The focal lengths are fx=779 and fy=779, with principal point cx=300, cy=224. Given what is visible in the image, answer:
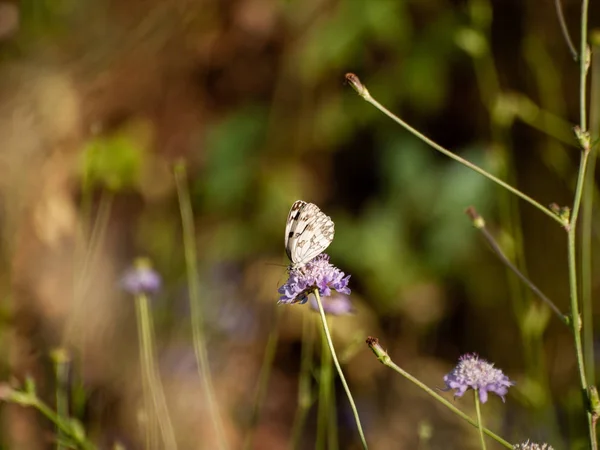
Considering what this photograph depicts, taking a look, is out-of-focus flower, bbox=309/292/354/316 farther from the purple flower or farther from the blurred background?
the blurred background

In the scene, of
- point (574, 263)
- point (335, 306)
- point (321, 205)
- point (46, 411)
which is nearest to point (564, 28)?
point (574, 263)

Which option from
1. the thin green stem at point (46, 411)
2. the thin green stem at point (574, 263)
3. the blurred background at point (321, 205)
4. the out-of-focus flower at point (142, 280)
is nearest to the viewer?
the thin green stem at point (574, 263)

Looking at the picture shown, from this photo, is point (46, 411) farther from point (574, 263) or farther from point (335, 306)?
point (574, 263)

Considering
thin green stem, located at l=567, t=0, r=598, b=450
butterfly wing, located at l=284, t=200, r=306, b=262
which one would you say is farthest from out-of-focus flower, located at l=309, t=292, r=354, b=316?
thin green stem, located at l=567, t=0, r=598, b=450

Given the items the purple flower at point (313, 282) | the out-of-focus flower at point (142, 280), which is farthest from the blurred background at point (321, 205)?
the purple flower at point (313, 282)

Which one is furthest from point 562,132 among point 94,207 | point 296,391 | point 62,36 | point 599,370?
point 62,36

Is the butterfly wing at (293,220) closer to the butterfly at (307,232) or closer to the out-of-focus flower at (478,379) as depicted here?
the butterfly at (307,232)
